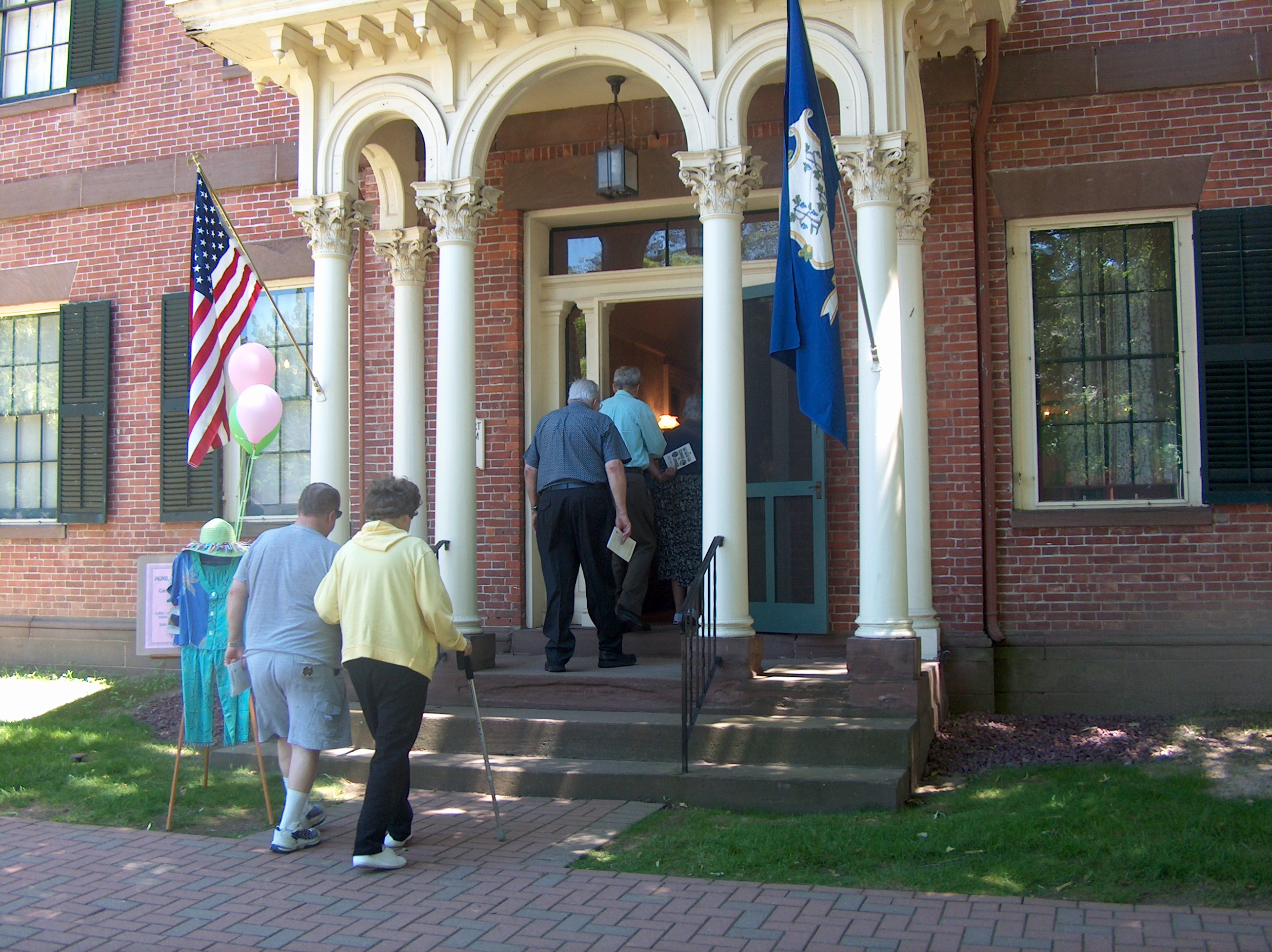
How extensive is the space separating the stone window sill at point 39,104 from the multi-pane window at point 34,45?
0.12m

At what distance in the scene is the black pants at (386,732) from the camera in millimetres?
4938

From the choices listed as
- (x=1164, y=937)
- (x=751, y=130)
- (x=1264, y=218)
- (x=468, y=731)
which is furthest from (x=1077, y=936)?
(x=751, y=130)

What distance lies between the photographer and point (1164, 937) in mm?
4035

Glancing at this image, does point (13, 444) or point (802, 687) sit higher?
point (13, 444)

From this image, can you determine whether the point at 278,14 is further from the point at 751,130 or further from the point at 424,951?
the point at 424,951

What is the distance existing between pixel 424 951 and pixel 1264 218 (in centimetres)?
696

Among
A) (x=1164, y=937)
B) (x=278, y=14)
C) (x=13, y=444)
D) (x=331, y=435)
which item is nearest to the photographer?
→ (x=1164, y=937)

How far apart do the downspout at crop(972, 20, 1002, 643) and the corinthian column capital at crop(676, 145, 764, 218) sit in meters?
1.95

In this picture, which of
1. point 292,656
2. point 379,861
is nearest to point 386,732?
point 379,861

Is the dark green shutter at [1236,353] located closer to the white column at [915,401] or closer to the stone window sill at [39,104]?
the white column at [915,401]

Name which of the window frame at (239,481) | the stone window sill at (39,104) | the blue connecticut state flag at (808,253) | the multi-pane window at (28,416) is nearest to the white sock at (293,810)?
the blue connecticut state flag at (808,253)

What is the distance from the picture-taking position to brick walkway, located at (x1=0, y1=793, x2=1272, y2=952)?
13.5 feet

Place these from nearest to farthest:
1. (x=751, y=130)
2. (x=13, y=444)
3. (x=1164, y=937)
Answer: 1. (x=1164, y=937)
2. (x=751, y=130)
3. (x=13, y=444)

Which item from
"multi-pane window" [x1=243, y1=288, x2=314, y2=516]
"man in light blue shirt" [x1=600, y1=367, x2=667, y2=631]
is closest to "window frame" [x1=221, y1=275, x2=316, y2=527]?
"multi-pane window" [x1=243, y1=288, x2=314, y2=516]
